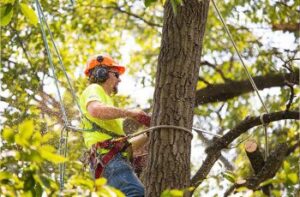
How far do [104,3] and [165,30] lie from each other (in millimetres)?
7831

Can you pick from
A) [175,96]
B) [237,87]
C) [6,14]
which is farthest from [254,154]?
[237,87]

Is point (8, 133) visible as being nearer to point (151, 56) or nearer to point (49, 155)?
point (49, 155)

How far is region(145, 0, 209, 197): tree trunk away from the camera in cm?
337

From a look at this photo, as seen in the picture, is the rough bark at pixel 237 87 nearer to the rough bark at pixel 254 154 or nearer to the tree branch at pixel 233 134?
the rough bark at pixel 254 154

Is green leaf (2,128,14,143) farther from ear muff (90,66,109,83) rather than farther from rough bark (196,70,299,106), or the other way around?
rough bark (196,70,299,106)

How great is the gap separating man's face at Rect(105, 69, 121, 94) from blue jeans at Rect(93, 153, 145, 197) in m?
0.59

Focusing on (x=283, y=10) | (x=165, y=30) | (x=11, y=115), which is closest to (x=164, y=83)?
(x=165, y=30)

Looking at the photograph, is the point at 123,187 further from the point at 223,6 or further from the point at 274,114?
the point at 223,6

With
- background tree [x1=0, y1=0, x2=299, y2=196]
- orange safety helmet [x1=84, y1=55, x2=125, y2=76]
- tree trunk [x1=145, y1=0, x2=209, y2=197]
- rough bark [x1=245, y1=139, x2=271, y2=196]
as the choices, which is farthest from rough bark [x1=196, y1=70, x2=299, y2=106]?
tree trunk [x1=145, y1=0, x2=209, y2=197]

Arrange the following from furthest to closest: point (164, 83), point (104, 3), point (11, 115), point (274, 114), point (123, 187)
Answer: point (104, 3)
point (11, 115)
point (274, 114)
point (123, 187)
point (164, 83)

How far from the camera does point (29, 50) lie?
10430 mm

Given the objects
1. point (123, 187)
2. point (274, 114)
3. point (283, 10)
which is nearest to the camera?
point (123, 187)

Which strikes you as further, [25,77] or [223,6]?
[223,6]

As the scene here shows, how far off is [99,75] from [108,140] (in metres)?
0.56
